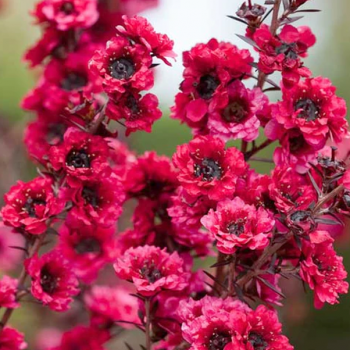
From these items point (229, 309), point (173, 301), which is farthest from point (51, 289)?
point (229, 309)

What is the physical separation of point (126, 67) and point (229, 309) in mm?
310

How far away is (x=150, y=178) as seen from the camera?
967mm

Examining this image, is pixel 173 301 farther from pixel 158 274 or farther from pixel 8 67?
pixel 8 67

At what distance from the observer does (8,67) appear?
413 centimetres

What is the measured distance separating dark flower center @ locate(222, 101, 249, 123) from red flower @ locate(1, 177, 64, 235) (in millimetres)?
240

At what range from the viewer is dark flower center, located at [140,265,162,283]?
0.82 meters

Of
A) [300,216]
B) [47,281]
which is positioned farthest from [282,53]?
[47,281]

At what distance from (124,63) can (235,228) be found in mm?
238

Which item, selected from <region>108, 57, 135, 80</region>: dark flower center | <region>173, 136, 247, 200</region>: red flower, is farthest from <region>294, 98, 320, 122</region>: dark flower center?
<region>108, 57, 135, 80</region>: dark flower center

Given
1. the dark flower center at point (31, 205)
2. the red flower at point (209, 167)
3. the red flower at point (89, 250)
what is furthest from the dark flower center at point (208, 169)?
the red flower at point (89, 250)

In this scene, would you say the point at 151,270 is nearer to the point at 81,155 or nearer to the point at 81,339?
the point at 81,155

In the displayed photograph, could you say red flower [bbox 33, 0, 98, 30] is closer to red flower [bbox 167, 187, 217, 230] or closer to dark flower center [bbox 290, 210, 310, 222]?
red flower [bbox 167, 187, 217, 230]

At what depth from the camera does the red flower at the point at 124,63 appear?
0.77 m

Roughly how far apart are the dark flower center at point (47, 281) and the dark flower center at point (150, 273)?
0.15 meters
